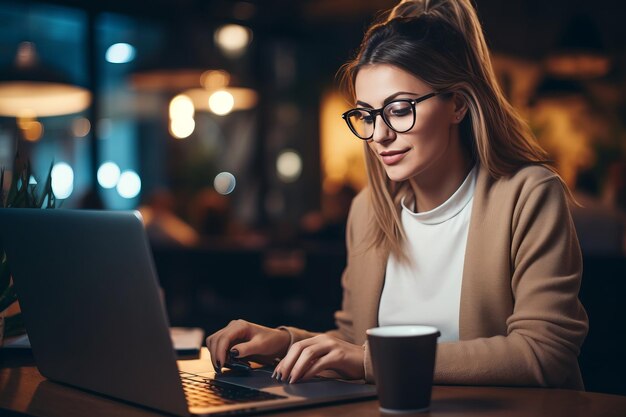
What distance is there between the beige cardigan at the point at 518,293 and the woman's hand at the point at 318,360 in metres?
0.03

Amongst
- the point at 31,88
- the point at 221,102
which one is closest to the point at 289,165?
the point at 221,102

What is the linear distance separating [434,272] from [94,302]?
82 cm

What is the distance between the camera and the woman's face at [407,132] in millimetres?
1666

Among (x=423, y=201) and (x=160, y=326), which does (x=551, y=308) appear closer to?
(x=423, y=201)

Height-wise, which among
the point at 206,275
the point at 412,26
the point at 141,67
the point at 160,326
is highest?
the point at 141,67

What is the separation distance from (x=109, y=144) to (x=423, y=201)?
22.7 ft

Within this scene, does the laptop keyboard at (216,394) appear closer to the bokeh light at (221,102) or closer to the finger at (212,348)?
the finger at (212,348)

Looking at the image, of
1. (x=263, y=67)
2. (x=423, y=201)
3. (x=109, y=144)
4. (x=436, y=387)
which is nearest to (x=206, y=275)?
(x=109, y=144)

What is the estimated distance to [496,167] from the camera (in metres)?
1.72

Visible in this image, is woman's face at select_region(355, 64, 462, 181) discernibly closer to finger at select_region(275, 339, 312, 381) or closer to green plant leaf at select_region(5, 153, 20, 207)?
finger at select_region(275, 339, 312, 381)

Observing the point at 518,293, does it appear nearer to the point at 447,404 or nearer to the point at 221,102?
the point at 447,404

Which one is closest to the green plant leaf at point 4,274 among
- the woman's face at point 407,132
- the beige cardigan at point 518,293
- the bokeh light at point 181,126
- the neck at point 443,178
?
the beige cardigan at point 518,293

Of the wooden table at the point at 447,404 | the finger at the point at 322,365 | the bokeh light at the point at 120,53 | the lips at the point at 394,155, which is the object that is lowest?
the wooden table at the point at 447,404

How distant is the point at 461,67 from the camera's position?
1.75 metres
